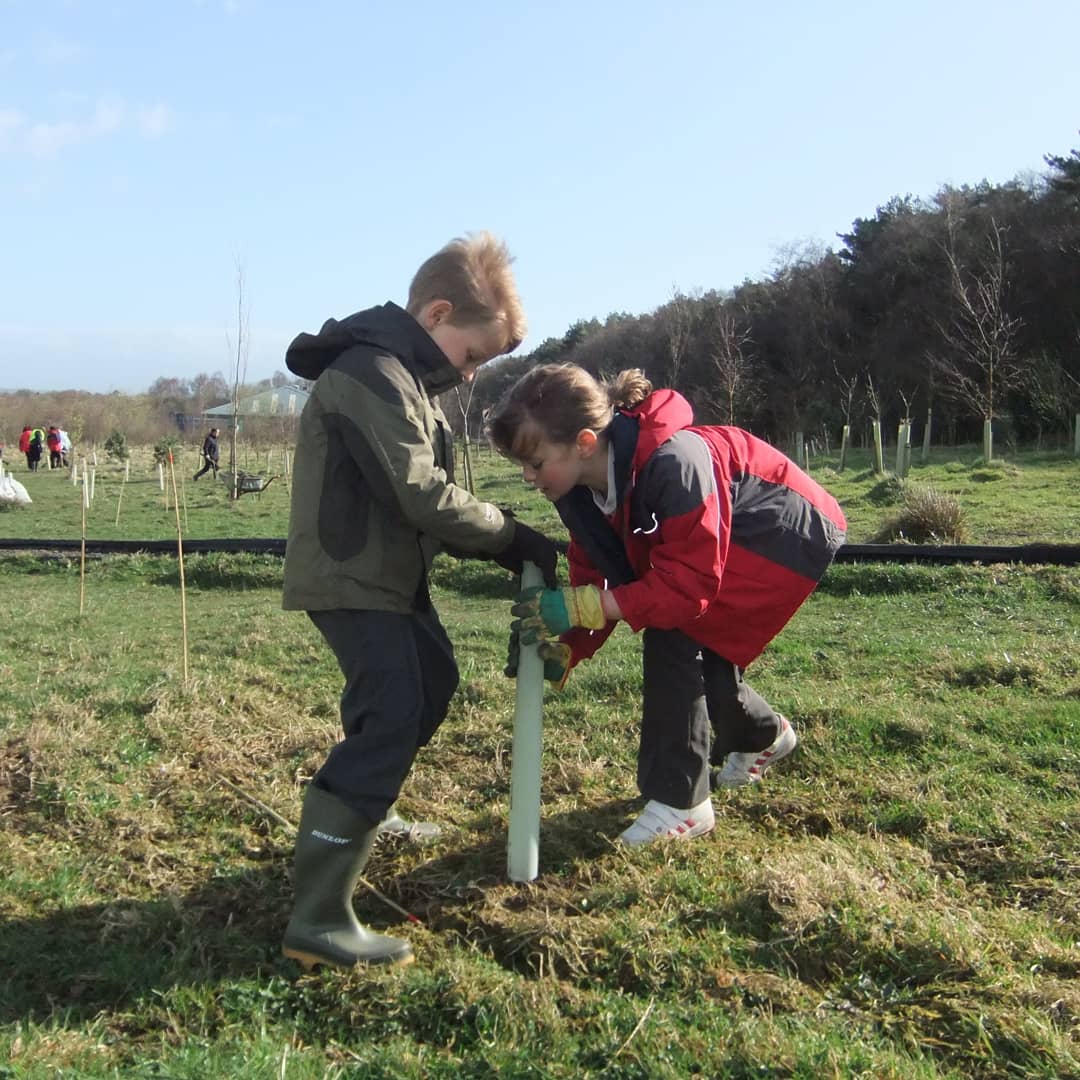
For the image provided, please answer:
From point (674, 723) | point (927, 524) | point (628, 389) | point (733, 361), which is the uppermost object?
point (733, 361)

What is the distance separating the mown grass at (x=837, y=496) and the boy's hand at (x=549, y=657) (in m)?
8.62

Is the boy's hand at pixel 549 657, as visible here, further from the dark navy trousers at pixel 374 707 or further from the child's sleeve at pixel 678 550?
the dark navy trousers at pixel 374 707

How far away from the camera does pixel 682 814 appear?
3398 mm

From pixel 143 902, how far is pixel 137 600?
8048mm

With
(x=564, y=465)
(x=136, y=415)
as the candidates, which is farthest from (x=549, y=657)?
(x=136, y=415)

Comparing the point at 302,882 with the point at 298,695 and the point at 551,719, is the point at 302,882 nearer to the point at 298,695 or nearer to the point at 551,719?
the point at 551,719

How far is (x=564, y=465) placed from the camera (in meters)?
3.31

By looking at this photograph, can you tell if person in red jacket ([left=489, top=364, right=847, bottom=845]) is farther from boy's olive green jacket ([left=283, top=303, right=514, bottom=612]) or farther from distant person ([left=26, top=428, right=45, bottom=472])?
distant person ([left=26, top=428, right=45, bottom=472])

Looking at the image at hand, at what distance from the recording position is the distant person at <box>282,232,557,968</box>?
9.07ft

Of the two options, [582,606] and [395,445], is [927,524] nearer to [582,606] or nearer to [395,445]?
[582,606]

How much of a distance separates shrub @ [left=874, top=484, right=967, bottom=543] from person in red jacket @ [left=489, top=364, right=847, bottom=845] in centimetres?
776

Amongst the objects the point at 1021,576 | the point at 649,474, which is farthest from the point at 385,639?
the point at 1021,576

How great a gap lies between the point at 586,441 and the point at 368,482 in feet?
2.44

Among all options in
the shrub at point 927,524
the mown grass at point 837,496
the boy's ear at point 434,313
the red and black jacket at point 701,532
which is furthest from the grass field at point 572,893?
the mown grass at point 837,496
